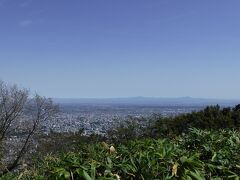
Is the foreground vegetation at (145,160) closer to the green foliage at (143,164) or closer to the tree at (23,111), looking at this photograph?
the green foliage at (143,164)

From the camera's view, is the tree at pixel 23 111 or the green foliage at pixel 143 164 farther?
the tree at pixel 23 111

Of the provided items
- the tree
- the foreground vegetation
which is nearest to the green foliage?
the foreground vegetation

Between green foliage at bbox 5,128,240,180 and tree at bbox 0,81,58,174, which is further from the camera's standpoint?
tree at bbox 0,81,58,174

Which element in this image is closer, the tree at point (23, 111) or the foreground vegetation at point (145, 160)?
the foreground vegetation at point (145, 160)

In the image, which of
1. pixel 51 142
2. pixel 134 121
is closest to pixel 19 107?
pixel 51 142

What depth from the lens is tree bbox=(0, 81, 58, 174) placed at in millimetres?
35000

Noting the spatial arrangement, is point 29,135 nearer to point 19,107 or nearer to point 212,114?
point 19,107

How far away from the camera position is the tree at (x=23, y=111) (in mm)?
35000

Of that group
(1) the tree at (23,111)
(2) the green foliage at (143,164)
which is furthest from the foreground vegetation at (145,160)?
(1) the tree at (23,111)

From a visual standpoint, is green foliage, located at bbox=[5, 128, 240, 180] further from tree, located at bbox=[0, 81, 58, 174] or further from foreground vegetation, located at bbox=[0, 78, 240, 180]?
tree, located at bbox=[0, 81, 58, 174]

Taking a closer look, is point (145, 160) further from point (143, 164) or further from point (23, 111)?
point (23, 111)

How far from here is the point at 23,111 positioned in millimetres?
36969

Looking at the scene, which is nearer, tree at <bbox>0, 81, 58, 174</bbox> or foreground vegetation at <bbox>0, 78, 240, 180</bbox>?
foreground vegetation at <bbox>0, 78, 240, 180</bbox>

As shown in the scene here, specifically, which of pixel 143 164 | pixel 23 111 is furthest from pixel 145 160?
pixel 23 111
